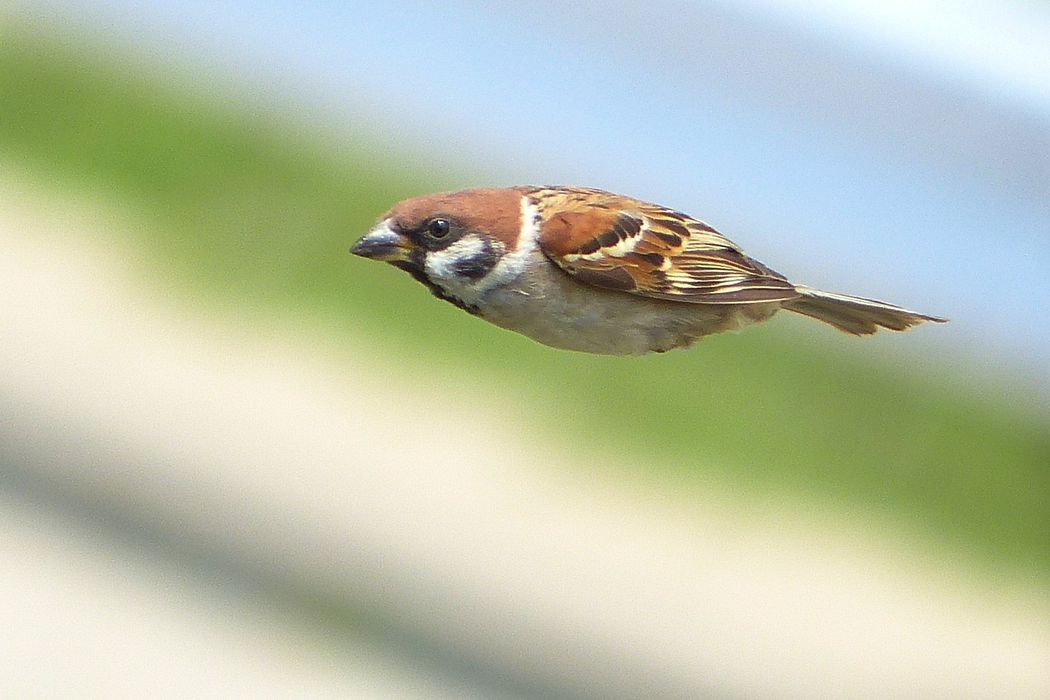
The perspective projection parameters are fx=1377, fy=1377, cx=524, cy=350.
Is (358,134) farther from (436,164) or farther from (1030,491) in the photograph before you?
(1030,491)

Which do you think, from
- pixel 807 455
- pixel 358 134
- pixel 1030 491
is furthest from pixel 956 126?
pixel 807 455

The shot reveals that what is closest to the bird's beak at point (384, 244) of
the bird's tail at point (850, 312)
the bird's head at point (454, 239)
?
the bird's head at point (454, 239)

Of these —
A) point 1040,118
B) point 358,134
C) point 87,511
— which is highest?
point 358,134

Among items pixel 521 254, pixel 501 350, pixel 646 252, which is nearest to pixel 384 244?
pixel 521 254

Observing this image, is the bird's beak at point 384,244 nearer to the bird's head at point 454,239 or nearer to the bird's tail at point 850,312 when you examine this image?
the bird's head at point 454,239

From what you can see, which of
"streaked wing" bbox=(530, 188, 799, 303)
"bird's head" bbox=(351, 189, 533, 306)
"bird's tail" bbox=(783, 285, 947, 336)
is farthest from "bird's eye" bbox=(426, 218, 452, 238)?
"bird's tail" bbox=(783, 285, 947, 336)

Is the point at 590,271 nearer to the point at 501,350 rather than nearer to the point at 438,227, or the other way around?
the point at 438,227

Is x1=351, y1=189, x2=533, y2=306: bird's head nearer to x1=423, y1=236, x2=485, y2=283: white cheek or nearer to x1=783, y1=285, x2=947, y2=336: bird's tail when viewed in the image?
x1=423, y1=236, x2=485, y2=283: white cheek
